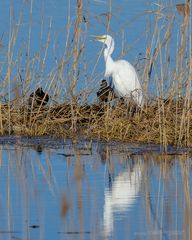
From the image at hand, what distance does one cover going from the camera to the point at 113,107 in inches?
393

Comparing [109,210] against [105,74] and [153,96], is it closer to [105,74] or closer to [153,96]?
[153,96]

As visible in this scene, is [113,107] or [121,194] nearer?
[121,194]

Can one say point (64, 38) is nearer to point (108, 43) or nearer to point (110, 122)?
point (108, 43)

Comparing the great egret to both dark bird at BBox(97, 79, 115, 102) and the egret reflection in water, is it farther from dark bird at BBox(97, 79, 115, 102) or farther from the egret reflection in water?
the egret reflection in water

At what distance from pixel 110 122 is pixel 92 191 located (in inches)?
105

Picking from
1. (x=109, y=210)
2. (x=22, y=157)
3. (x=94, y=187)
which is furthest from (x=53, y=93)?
(x=109, y=210)

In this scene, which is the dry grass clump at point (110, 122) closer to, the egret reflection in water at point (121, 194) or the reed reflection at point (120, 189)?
the reed reflection at point (120, 189)

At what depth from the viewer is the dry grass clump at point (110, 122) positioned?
8.37 m

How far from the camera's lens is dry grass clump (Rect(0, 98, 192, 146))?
8.37 m

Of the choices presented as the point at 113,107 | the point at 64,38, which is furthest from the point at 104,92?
the point at 64,38

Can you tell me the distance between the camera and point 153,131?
28.0 feet

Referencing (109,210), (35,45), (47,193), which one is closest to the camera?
(109,210)

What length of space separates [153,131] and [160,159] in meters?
0.95

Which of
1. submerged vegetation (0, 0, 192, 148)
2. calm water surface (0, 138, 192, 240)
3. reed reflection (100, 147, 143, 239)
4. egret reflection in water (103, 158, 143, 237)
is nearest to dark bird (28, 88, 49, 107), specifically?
submerged vegetation (0, 0, 192, 148)
